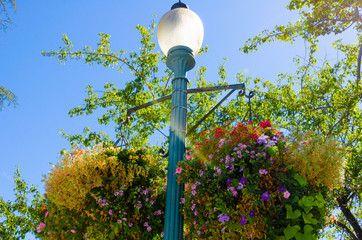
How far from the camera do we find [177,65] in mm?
4383

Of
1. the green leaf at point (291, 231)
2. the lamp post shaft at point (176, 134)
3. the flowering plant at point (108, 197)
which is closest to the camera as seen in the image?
the green leaf at point (291, 231)

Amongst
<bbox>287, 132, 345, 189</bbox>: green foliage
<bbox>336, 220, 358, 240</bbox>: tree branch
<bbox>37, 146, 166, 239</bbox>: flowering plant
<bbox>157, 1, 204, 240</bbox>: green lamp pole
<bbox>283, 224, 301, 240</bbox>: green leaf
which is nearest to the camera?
<bbox>283, 224, 301, 240</bbox>: green leaf

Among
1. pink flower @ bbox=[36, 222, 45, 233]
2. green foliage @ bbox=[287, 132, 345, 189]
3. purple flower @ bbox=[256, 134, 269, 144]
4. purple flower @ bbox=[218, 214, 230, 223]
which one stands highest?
pink flower @ bbox=[36, 222, 45, 233]

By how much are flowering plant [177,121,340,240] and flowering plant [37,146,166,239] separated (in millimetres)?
761

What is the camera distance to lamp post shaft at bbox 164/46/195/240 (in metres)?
3.70

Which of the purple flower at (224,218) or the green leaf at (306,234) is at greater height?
the purple flower at (224,218)

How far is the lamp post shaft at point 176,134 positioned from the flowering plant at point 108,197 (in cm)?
53

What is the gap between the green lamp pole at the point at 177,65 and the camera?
387 centimetres

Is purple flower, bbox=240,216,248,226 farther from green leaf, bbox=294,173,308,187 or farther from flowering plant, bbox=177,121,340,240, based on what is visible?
green leaf, bbox=294,173,308,187

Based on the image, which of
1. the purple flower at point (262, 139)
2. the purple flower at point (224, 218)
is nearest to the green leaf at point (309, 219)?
the purple flower at point (224, 218)

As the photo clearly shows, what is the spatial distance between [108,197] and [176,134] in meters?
1.21

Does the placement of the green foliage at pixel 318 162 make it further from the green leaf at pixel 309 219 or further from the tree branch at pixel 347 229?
the tree branch at pixel 347 229

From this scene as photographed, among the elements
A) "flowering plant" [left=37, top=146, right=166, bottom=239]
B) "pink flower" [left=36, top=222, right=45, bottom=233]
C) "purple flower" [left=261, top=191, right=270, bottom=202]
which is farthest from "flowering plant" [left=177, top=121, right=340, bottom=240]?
"pink flower" [left=36, top=222, right=45, bottom=233]

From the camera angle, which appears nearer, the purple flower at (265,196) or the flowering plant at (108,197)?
the purple flower at (265,196)
